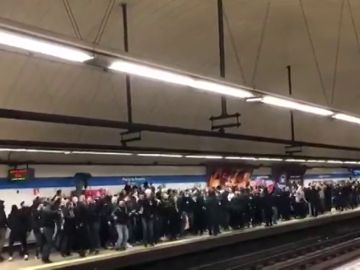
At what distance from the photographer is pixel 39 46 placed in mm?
4957

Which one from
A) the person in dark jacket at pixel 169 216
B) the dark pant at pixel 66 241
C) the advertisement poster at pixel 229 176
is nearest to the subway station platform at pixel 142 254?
the dark pant at pixel 66 241

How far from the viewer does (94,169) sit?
19.3m

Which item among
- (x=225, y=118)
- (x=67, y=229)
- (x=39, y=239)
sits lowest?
(x=39, y=239)

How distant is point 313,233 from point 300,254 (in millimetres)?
6354

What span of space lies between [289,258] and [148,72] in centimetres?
1224

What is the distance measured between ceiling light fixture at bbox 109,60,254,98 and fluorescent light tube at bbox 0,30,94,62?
2.01 ft

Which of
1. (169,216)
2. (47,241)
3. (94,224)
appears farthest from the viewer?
(169,216)

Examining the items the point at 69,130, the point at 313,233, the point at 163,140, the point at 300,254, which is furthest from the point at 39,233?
the point at 313,233

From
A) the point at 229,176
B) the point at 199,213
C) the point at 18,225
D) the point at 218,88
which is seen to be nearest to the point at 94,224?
the point at 18,225

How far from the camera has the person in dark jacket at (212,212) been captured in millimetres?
17344

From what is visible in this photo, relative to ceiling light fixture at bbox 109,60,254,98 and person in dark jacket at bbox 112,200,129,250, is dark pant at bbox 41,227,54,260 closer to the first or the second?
person in dark jacket at bbox 112,200,129,250

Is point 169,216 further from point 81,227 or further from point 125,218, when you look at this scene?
point 81,227

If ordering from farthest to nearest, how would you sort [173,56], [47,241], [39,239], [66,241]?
[173,56]
[66,241]
[39,239]
[47,241]

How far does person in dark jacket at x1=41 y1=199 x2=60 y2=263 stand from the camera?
13141 mm
